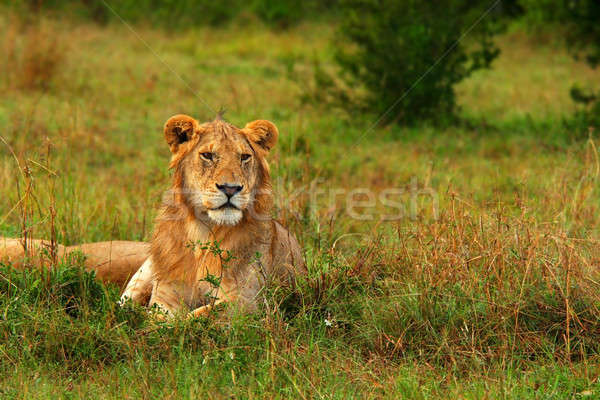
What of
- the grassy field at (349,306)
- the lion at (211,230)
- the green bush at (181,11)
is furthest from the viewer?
the green bush at (181,11)

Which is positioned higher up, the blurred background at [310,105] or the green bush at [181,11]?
the green bush at [181,11]

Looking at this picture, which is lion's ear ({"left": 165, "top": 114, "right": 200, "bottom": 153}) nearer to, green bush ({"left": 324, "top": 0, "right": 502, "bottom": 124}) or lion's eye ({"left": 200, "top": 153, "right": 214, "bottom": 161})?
lion's eye ({"left": 200, "top": 153, "right": 214, "bottom": 161})

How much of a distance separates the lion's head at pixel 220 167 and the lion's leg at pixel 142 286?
530mm

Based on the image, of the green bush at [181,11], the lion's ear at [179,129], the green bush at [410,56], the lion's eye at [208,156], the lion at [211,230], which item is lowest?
the lion at [211,230]

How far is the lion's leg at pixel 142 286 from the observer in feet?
15.0

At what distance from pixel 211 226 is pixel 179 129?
0.63 meters

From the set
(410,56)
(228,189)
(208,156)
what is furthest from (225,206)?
(410,56)

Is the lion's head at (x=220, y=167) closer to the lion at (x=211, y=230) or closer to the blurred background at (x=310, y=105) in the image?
the lion at (x=211, y=230)

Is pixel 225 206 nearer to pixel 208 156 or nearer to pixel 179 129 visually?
pixel 208 156

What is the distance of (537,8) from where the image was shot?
36.1 feet

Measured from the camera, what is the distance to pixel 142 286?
4.61 m

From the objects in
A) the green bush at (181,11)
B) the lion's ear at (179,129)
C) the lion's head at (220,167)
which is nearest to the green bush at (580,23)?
the lion's head at (220,167)

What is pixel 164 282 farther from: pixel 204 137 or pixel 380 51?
pixel 380 51

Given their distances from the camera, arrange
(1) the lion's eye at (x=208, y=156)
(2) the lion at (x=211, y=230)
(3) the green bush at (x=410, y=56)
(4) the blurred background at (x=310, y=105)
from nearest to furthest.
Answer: (2) the lion at (x=211, y=230)
(1) the lion's eye at (x=208, y=156)
(4) the blurred background at (x=310, y=105)
(3) the green bush at (x=410, y=56)
